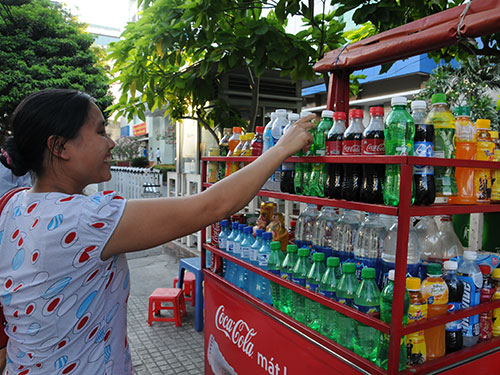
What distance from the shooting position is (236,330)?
2762 millimetres

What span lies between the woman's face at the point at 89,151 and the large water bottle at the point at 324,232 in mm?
1457

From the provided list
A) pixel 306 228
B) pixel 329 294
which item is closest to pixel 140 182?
pixel 306 228

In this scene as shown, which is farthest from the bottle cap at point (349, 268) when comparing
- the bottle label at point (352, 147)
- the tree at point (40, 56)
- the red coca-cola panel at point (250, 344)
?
the tree at point (40, 56)

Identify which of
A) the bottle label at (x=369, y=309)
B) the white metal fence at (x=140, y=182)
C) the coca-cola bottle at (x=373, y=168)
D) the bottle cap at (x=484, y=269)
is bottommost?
the white metal fence at (x=140, y=182)

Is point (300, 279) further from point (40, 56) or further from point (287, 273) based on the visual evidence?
point (40, 56)

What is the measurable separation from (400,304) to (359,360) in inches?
16.0

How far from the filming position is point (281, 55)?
10.9ft

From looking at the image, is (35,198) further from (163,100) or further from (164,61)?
(163,100)

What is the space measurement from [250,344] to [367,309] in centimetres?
109

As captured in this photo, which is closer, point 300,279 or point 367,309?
point 367,309

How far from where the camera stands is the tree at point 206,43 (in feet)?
11.0

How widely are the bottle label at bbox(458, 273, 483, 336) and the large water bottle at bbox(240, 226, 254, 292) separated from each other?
53.9 inches

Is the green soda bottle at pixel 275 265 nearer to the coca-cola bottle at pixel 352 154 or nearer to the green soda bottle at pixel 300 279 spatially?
the green soda bottle at pixel 300 279

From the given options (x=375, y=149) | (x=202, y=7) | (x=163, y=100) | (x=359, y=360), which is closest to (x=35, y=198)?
(x=375, y=149)
